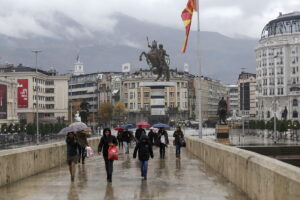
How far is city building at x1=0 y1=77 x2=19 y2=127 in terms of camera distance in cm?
11506

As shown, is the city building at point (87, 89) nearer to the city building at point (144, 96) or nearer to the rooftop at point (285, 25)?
the city building at point (144, 96)

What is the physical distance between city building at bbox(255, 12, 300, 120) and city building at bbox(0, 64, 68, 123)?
56654mm

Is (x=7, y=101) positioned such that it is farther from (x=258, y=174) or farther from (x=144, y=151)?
(x=258, y=174)

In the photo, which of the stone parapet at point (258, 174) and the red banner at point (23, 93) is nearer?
the stone parapet at point (258, 174)

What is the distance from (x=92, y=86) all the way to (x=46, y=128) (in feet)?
351

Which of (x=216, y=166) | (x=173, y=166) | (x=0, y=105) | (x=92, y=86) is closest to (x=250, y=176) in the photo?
(x=216, y=166)

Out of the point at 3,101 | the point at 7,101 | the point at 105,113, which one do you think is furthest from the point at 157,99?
the point at 105,113

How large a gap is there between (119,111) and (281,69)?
46544 mm

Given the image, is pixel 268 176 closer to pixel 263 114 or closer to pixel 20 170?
pixel 20 170

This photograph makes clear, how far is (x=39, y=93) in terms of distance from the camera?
497ft

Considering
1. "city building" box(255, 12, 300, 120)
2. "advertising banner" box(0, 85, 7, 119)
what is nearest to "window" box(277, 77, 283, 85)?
"city building" box(255, 12, 300, 120)

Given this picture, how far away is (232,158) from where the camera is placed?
16.7m

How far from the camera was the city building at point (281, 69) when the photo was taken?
158000 mm

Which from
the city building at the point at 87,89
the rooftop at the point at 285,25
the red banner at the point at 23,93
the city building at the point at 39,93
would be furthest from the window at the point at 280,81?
the red banner at the point at 23,93
